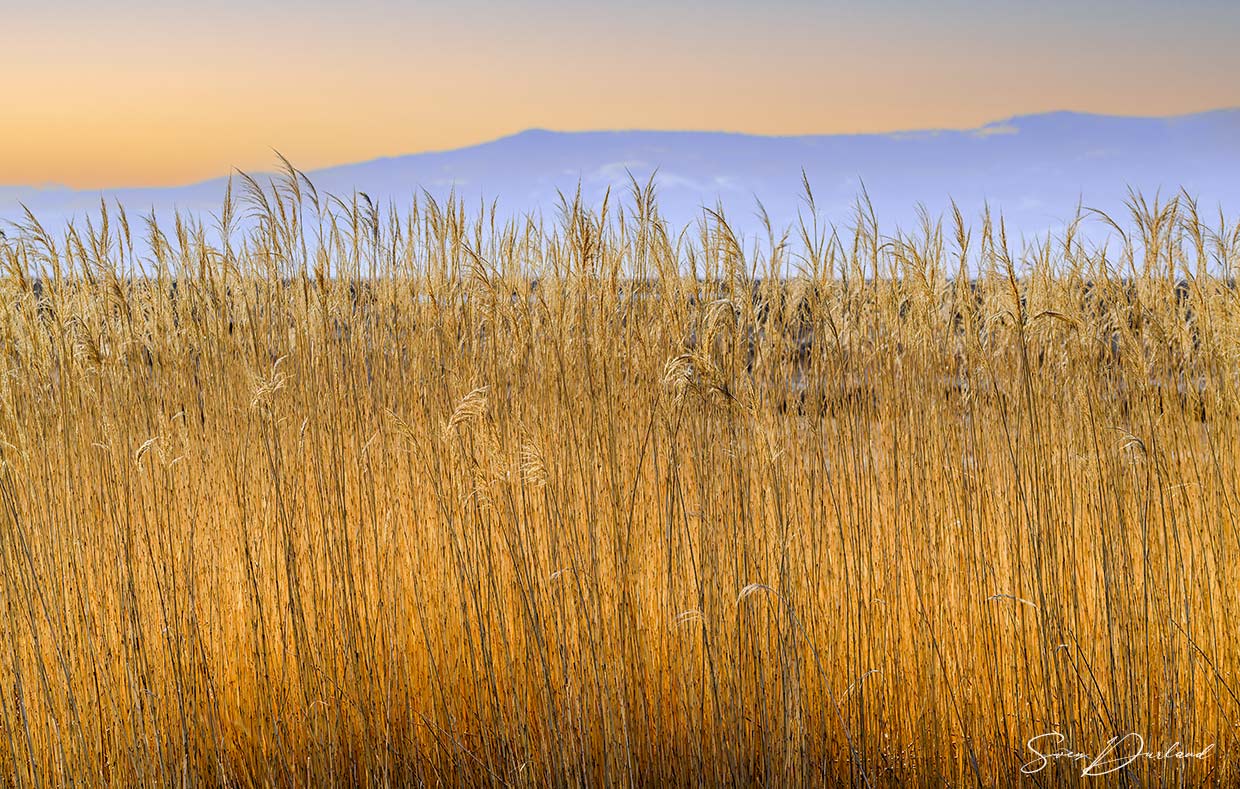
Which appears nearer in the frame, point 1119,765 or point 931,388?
point 1119,765

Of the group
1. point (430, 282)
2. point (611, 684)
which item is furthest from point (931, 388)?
point (430, 282)

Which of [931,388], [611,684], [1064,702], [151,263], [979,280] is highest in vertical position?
[151,263]

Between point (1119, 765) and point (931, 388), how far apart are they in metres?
1.01

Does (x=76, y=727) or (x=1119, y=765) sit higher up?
(x=76, y=727)

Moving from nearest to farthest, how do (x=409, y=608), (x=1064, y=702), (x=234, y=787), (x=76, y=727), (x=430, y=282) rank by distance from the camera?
(x=1064, y=702), (x=76, y=727), (x=234, y=787), (x=409, y=608), (x=430, y=282)

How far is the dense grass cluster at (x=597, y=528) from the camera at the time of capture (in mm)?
1796

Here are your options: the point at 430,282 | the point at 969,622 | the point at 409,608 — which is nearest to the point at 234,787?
the point at 409,608

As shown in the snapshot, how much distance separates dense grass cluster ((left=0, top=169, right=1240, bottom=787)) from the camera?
1796mm

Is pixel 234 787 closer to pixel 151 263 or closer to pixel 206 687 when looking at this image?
pixel 206 687

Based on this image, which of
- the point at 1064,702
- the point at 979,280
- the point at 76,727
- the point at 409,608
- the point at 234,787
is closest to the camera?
the point at 1064,702

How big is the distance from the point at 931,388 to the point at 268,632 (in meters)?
1.99

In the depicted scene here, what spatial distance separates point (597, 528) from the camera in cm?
214

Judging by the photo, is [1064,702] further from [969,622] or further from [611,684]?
[611,684]

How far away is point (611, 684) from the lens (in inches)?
71.7
